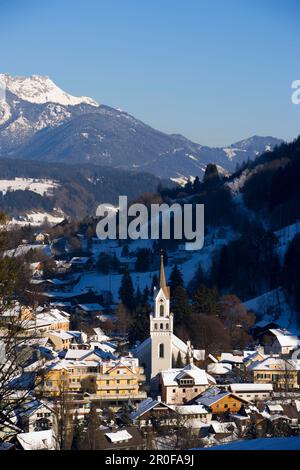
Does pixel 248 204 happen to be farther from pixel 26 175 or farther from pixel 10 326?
pixel 26 175

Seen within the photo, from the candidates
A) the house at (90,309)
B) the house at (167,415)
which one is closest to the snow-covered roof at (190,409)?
the house at (167,415)

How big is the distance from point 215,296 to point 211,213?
15948mm

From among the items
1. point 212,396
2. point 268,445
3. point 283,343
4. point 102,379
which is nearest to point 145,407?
point 212,396

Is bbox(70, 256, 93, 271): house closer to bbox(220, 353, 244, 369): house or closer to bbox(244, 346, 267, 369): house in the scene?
bbox(220, 353, 244, 369): house

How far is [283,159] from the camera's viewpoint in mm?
48594

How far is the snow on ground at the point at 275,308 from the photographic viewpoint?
30.2m

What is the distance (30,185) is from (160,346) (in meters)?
115

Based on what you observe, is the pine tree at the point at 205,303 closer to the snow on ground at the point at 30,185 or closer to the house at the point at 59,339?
the house at the point at 59,339

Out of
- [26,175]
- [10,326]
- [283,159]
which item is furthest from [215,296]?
[26,175]

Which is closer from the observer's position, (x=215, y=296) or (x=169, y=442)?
(x=169, y=442)

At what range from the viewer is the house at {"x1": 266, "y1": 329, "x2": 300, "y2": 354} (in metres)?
26.0

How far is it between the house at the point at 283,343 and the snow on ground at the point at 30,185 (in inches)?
3915

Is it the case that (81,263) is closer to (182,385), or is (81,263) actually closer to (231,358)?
(231,358)

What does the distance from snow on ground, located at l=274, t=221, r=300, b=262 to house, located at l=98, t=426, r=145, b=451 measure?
2126 cm
